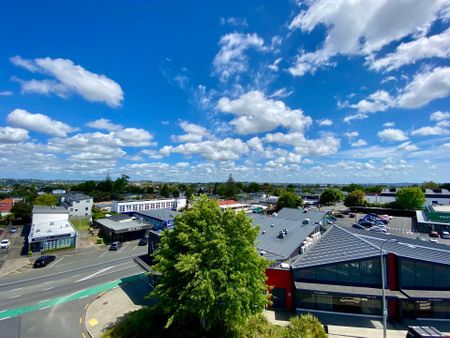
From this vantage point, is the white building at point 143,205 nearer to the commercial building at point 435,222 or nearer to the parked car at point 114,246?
the parked car at point 114,246

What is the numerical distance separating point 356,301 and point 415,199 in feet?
227

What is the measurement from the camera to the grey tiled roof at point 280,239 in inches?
1062

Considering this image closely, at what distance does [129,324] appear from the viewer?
20500 mm

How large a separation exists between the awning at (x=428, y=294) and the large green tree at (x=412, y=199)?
65.0m

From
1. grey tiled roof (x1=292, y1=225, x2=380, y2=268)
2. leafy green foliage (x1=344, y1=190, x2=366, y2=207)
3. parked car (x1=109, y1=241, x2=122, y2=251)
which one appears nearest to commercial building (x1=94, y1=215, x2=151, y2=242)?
parked car (x1=109, y1=241, x2=122, y2=251)

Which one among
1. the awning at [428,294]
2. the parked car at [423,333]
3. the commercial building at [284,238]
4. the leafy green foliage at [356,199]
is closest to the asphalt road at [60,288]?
the commercial building at [284,238]

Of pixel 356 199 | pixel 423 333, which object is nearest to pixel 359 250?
pixel 423 333

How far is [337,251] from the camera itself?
81.0ft

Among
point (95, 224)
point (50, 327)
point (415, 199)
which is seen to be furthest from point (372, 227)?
point (95, 224)

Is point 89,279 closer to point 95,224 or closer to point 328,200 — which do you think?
point 95,224

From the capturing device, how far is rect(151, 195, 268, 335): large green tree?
15664 millimetres

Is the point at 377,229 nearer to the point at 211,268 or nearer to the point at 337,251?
the point at 337,251

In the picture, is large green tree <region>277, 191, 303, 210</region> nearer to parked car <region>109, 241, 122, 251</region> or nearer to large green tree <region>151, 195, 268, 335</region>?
parked car <region>109, 241, 122, 251</region>

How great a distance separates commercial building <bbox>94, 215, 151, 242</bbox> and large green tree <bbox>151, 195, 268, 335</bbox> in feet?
132
